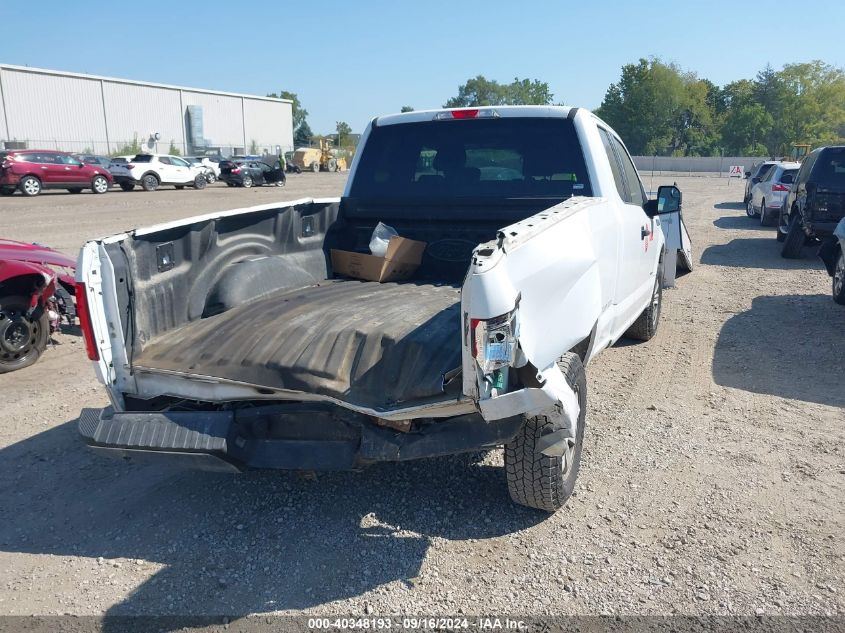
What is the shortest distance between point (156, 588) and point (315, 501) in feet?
3.30

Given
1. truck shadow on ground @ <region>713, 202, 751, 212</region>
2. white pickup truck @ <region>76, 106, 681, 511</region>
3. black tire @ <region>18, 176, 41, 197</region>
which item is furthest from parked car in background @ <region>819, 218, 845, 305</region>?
black tire @ <region>18, 176, 41, 197</region>

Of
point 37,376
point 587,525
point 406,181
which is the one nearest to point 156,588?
point 587,525

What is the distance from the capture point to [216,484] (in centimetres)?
418

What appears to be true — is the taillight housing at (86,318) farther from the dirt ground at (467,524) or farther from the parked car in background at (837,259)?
the parked car in background at (837,259)

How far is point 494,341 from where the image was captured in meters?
2.80

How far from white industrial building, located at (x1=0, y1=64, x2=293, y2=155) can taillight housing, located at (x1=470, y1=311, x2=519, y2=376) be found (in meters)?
48.0

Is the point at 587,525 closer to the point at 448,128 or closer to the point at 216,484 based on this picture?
the point at 216,484

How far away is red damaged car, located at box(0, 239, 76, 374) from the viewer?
6.06 m

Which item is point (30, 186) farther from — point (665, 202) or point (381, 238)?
point (665, 202)

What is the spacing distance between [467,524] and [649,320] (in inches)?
156

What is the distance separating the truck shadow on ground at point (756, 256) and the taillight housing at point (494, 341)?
10.3m

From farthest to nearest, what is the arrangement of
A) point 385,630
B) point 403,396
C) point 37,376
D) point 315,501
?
point 37,376, point 315,501, point 403,396, point 385,630

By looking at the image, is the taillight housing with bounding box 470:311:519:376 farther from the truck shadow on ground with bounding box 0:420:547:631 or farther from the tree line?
the tree line

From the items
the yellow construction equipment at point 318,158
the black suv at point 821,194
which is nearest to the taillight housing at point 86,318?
the black suv at point 821,194
